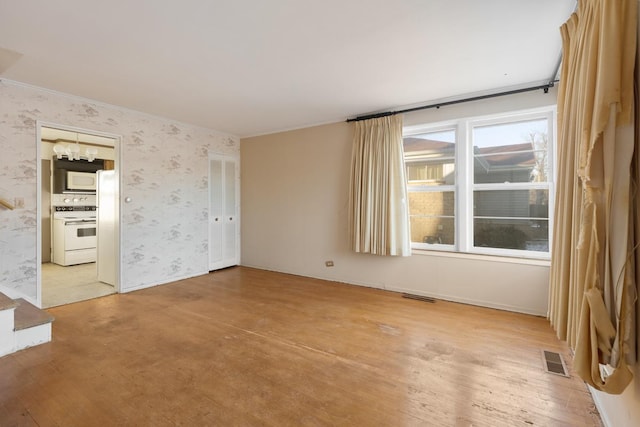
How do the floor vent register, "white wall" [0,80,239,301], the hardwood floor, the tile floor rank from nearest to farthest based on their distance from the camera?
1. the hardwood floor
2. the floor vent register
3. "white wall" [0,80,239,301]
4. the tile floor

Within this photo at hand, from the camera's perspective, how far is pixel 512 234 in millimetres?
3428

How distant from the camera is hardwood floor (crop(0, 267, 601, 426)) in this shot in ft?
5.49

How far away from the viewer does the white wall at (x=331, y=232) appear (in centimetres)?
328

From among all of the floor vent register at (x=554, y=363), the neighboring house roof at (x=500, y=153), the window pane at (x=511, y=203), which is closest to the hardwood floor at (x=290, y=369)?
the floor vent register at (x=554, y=363)

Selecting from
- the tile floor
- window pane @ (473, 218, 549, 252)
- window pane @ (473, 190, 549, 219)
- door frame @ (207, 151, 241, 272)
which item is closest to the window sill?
window pane @ (473, 218, 549, 252)

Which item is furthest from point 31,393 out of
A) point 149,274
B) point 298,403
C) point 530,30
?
point 530,30

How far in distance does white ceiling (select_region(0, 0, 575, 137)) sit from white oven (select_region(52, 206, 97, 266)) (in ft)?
10.9

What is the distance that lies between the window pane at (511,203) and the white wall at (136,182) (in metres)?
4.26

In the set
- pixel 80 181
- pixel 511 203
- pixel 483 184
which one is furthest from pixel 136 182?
pixel 511 203

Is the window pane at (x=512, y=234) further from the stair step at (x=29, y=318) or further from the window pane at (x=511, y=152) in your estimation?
the stair step at (x=29, y=318)

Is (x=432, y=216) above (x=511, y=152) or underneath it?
underneath

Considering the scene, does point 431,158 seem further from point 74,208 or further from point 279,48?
point 74,208

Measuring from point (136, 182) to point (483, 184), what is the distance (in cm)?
467

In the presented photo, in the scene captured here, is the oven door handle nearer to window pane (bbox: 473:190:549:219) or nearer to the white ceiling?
the white ceiling
